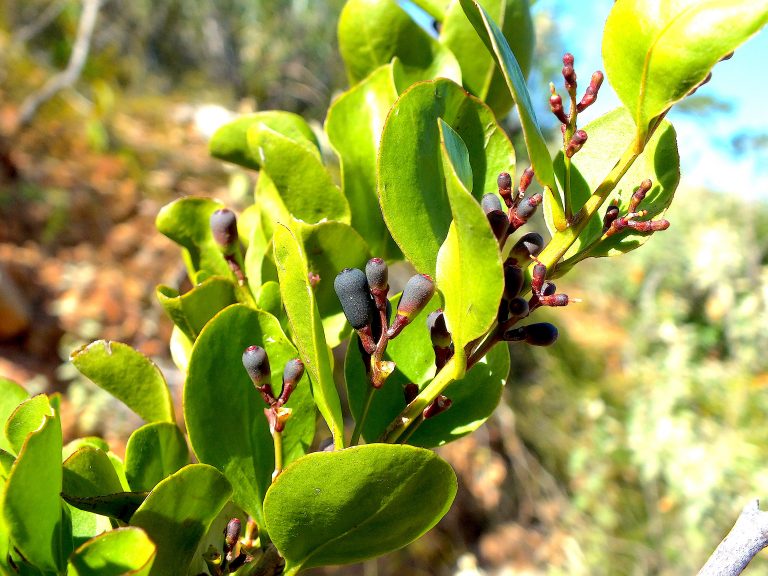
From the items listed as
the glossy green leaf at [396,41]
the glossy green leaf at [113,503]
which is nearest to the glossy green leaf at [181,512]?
the glossy green leaf at [113,503]

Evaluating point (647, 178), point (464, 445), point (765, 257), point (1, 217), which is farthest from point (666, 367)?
point (1, 217)

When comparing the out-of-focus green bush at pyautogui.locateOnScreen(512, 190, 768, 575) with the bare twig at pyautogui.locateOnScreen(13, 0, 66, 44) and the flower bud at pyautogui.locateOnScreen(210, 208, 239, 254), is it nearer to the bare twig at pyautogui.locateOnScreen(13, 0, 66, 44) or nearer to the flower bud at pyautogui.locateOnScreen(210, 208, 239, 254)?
the flower bud at pyautogui.locateOnScreen(210, 208, 239, 254)

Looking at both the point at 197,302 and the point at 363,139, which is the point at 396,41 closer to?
the point at 363,139

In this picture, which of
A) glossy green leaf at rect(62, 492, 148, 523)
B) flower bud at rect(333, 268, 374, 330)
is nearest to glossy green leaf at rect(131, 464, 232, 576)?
glossy green leaf at rect(62, 492, 148, 523)

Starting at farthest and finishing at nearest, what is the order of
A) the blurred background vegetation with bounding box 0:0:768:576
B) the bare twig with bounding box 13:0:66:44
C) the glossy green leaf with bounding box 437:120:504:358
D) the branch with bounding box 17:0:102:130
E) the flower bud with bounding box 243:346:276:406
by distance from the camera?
the bare twig with bounding box 13:0:66:44 < the branch with bounding box 17:0:102:130 < the blurred background vegetation with bounding box 0:0:768:576 < the flower bud with bounding box 243:346:276:406 < the glossy green leaf with bounding box 437:120:504:358

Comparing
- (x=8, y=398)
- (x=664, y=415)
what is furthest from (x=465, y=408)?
(x=664, y=415)

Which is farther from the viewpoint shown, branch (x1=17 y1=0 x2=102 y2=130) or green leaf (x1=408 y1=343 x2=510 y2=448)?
branch (x1=17 y1=0 x2=102 y2=130)

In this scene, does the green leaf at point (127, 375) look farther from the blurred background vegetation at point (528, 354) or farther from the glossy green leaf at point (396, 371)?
the blurred background vegetation at point (528, 354)
